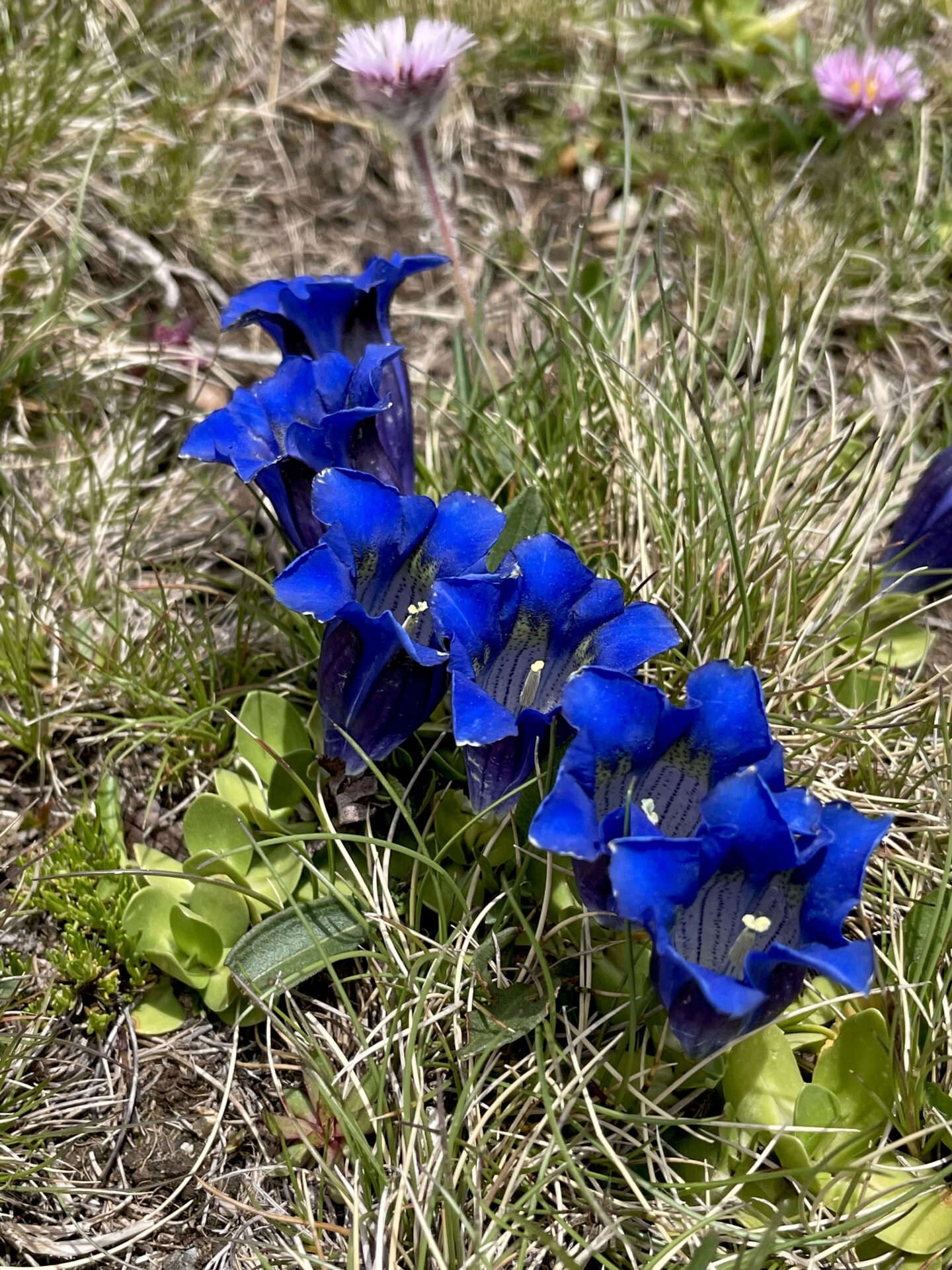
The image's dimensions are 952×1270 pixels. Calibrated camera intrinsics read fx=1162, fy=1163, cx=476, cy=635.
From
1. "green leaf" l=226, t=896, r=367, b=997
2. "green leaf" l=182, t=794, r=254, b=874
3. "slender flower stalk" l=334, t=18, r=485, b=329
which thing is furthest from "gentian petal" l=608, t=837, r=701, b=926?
"slender flower stalk" l=334, t=18, r=485, b=329

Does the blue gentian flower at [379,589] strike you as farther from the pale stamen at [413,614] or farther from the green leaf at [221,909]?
the green leaf at [221,909]

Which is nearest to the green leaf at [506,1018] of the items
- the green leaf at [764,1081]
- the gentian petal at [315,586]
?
the green leaf at [764,1081]

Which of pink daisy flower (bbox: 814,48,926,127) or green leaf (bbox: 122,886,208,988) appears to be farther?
pink daisy flower (bbox: 814,48,926,127)

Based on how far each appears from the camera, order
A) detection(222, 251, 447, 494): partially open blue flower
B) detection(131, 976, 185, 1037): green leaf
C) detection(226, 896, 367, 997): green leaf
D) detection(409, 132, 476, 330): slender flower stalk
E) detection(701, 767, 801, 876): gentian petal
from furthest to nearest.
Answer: detection(409, 132, 476, 330): slender flower stalk
detection(222, 251, 447, 494): partially open blue flower
detection(131, 976, 185, 1037): green leaf
detection(226, 896, 367, 997): green leaf
detection(701, 767, 801, 876): gentian petal

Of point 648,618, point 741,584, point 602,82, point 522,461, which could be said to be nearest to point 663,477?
point 522,461

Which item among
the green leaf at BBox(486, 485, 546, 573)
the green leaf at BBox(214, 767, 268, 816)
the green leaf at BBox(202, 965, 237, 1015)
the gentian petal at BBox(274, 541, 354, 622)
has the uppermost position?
the gentian petal at BBox(274, 541, 354, 622)

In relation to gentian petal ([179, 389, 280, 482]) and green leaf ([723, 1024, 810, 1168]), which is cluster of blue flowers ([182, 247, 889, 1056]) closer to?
gentian petal ([179, 389, 280, 482])

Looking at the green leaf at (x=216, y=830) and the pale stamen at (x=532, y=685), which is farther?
the green leaf at (x=216, y=830)
